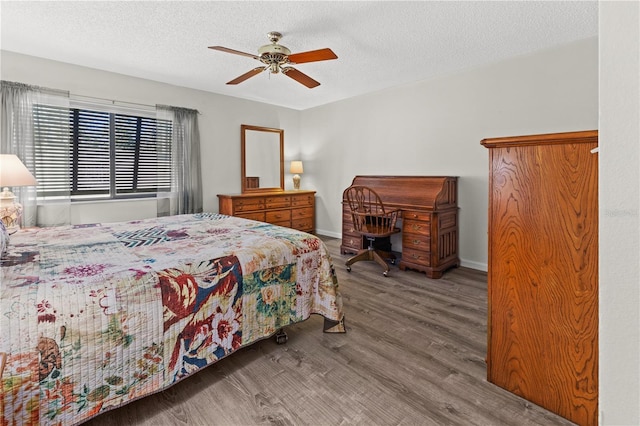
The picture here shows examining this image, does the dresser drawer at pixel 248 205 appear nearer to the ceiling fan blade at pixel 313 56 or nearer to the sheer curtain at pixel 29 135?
the sheer curtain at pixel 29 135

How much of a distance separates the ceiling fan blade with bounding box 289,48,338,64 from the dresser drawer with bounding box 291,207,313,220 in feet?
9.67

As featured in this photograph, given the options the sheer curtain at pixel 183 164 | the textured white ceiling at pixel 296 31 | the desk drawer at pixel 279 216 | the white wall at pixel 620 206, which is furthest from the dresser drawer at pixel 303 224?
the white wall at pixel 620 206

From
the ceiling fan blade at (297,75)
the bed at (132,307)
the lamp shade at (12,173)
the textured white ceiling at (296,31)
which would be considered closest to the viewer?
the bed at (132,307)

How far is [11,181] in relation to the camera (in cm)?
260

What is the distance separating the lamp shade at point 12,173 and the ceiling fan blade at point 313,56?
7.92ft

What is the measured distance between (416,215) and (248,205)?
2439 mm

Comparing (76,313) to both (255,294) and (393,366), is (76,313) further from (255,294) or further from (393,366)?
(393,366)

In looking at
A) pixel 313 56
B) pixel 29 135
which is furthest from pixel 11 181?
pixel 313 56

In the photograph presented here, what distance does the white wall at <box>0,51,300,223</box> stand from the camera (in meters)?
3.34

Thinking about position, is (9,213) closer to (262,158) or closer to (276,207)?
(276,207)

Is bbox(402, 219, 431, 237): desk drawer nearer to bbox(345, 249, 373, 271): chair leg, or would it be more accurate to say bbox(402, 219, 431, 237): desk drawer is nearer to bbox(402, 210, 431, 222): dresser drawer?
bbox(402, 210, 431, 222): dresser drawer

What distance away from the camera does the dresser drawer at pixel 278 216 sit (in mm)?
5012

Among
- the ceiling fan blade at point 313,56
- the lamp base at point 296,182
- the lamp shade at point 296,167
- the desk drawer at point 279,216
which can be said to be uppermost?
the ceiling fan blade at point 313,56

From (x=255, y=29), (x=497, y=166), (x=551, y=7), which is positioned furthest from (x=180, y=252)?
(x=551, y=7)
